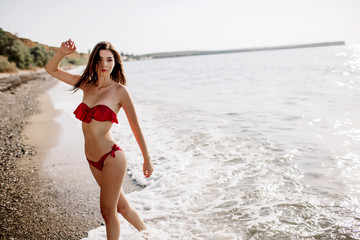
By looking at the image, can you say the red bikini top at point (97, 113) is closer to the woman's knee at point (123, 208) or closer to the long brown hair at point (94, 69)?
the long brown hair at point (94, 69)

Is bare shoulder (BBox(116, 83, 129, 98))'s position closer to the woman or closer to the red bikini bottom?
the woman

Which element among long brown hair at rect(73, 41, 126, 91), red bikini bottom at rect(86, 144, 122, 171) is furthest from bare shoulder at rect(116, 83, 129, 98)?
red bikini bottom at rect(86, 144, 122, 171)

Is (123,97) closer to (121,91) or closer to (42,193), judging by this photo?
(121,91)

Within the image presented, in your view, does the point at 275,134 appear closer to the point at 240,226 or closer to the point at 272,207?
the point at 272,207

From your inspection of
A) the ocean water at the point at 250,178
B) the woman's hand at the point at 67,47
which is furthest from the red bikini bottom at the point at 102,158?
the ocean water at the point at 250,178

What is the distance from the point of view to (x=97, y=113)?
2688mm

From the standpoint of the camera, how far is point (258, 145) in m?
8.05

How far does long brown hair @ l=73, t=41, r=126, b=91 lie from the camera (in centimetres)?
285

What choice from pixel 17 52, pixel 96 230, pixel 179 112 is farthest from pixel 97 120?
pixel 17 52

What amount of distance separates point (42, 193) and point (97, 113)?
3.22m

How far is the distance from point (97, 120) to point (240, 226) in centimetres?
265

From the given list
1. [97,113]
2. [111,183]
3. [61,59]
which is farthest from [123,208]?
[61,59]

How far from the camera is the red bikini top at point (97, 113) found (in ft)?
8.81

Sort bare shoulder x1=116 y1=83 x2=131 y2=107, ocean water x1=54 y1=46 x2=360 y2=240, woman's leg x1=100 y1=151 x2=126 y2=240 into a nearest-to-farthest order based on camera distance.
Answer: woman's leg x1=100 y1=151 x2=126 y2=240, bare shoulder x1=116 y1=83 x2=131 y2=107, ocean water x1=54 y1=46 x2=360 y2=240
